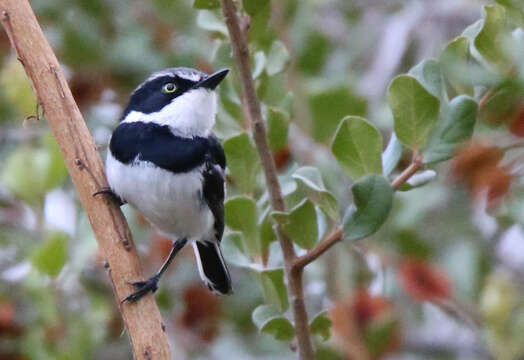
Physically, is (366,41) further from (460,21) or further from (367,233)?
(367,233)

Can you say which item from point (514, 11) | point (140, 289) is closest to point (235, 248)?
point (140, 289)

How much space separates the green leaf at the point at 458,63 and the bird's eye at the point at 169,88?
1.23m

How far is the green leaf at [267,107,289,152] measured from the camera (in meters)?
2.63

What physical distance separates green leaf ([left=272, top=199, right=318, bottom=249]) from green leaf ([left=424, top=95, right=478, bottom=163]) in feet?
1.14

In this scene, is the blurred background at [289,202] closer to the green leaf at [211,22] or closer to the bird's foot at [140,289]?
the green leaf at [211,22]

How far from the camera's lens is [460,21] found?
17.5 feet

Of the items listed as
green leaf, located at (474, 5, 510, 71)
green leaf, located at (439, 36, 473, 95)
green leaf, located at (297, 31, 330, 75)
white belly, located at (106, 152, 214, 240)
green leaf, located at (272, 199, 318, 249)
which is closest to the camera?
green leaf, located at (439, 36, 473, 95)

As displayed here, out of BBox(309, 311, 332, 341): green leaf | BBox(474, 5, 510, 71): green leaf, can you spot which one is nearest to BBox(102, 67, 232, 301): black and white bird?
BBox(309, 311, 332, 341): green leaf

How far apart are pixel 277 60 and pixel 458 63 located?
2.47 feet

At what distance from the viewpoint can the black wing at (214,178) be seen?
126 inches

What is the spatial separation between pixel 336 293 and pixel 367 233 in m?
1.53

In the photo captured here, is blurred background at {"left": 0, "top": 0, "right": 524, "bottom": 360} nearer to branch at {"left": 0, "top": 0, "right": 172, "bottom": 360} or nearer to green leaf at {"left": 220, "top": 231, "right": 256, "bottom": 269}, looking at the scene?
green leaf at {"left": 220, "top": 231, "right": 256, "bottom": 269}

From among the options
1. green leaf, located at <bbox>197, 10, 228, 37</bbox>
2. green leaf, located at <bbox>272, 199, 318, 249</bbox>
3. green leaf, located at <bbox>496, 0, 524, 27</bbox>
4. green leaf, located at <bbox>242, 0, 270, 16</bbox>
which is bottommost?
green leaf, located at <bbox>272, 199, 318, 249</bbox>

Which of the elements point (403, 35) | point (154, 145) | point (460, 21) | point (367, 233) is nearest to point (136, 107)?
point (154, 145)
